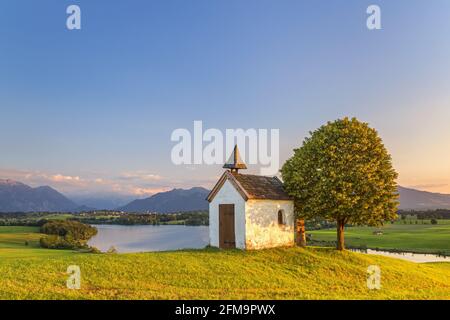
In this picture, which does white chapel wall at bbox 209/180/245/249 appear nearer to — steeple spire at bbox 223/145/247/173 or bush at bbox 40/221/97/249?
steeple spire at bbox 223/145/247/173

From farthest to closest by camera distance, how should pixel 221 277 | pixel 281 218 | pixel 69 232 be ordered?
pixel 69 232, pixel 281 218, pixel 221 277

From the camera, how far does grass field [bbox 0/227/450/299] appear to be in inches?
669

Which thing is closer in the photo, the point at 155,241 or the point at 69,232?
the point at 155,241

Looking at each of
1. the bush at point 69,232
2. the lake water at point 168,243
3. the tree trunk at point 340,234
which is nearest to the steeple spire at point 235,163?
the tree trunk at point 340,234

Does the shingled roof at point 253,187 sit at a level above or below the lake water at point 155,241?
above

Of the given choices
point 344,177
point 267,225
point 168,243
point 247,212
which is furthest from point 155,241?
point 344,177

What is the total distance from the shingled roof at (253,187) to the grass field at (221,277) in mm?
4424

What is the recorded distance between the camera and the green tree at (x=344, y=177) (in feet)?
107

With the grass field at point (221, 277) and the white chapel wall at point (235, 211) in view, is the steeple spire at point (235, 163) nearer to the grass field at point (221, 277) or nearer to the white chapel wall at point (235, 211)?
the white chapel wall at point (235, 211)

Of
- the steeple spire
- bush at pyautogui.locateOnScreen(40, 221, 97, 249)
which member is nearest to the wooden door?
the steeple spire

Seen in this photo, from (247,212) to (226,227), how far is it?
2.30m

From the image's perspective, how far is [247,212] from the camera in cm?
3114

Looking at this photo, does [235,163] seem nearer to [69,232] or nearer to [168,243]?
[168,243]
